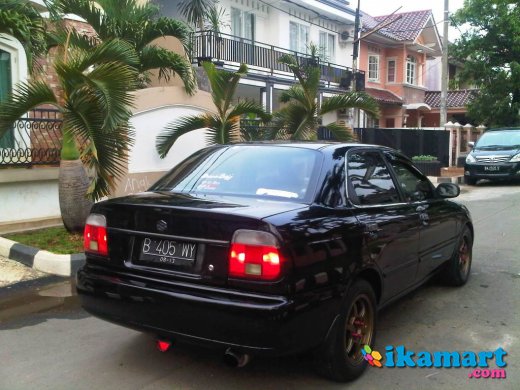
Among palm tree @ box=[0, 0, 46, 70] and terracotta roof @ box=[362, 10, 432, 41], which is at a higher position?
terracotta roof @ box=[362, 10, 432, 41]

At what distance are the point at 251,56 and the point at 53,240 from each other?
1271 cm

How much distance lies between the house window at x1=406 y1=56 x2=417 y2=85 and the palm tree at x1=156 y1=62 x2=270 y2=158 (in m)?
22.8

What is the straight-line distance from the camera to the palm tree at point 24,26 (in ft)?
21.6

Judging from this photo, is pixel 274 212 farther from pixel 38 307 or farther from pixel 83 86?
pixel 83 86

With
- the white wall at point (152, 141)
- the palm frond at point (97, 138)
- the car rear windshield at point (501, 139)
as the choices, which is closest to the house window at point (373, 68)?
the car rear windshield at point (501, 139)

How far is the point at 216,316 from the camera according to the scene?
3023 millimetres

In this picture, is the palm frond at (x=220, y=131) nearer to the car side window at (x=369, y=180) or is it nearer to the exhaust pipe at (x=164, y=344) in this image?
the car side window at (x=369, y=180)

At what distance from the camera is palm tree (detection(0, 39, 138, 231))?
6504 millimetres

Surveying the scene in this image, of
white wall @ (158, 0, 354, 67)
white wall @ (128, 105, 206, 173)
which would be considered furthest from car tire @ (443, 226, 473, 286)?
white wall @ (158, 0, 354, 67)

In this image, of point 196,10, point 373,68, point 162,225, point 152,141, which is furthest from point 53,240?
point 373,68

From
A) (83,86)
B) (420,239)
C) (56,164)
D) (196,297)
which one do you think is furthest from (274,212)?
(56,164)

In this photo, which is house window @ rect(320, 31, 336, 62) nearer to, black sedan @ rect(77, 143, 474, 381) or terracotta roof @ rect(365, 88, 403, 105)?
terracotta roof @ rect(365, 88, 403, 105)

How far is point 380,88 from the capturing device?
2866 cm

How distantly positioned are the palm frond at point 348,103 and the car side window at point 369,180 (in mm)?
5750
